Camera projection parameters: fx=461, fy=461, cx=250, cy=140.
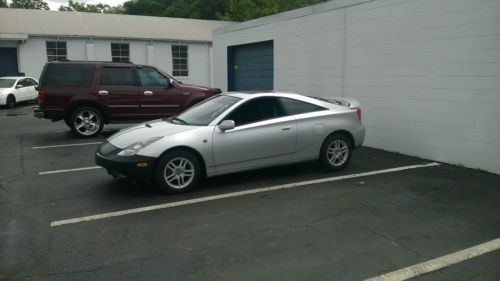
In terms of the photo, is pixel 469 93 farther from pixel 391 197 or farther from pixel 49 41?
pixel 49 41

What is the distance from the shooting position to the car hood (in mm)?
6285

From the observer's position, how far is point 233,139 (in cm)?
652

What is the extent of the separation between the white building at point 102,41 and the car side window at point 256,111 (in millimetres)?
21444

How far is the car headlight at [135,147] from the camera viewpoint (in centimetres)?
604

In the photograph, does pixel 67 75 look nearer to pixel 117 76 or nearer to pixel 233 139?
pixel 117 76

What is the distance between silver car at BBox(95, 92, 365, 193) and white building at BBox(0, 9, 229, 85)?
20983mm

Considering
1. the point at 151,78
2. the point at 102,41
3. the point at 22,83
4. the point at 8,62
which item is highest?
the point at 102,41

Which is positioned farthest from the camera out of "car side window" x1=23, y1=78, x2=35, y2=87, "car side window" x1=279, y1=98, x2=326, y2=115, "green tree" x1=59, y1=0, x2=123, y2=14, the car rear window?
"green tree" x1=59, y1=0, x2=123, y2=14

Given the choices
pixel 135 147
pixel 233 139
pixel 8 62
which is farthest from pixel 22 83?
pixel 233 139

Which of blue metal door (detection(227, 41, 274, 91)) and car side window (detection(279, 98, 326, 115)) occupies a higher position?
blue metal door (detection(227, 41, 274, 91))

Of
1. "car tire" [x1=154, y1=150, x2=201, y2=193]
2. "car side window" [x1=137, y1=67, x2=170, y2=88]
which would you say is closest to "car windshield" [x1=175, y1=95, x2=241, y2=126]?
"car tire" [x1=154, y1=150, x2=201, y2=193]

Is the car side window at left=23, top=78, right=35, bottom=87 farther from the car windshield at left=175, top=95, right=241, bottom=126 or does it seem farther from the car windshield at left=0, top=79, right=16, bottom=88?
the car windshield at left=175, top=95, right=241, bottom=126

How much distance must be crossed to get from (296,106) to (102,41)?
2212cm

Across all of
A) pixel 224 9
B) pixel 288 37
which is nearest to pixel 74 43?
pixel 288 37
